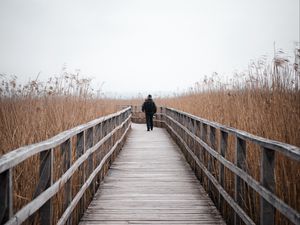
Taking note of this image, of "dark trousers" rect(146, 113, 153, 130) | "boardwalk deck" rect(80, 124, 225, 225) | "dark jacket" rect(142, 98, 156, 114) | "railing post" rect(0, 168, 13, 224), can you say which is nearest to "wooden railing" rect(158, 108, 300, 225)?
"boardwalk deck" rect(80, 124, 225, 225)

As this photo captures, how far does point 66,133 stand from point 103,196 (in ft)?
6.38

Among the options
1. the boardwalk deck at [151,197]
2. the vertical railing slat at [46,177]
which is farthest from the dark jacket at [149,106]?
the vertical railing slat at [46,177]

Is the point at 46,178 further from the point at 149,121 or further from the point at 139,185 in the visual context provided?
the point at 149,121

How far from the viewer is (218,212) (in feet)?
14.2

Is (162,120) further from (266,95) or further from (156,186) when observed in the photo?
(266,95)

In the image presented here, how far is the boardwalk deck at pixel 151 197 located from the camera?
161 inches

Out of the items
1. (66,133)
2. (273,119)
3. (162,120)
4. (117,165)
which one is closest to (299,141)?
(273,119)

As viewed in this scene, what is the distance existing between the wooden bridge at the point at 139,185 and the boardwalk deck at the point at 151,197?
0.04 feet

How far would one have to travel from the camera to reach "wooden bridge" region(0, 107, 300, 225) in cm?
236

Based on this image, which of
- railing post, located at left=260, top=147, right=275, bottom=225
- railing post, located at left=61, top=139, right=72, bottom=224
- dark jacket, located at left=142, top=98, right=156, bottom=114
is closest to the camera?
railing post, located at left=260, top=147, right=275, bottom=225

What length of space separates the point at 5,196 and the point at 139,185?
13.2 feet

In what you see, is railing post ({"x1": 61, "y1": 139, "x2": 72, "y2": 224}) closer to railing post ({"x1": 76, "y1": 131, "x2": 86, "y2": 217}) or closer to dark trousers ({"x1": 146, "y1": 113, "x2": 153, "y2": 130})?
railing post ({"x1": 76, "y1": 131, "x2": 86, "y2": 217})

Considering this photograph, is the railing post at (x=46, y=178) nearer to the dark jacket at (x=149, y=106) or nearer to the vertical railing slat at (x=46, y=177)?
the vertical railing slat at (x=46, y=177)

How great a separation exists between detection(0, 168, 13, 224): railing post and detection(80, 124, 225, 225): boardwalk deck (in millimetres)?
2152
